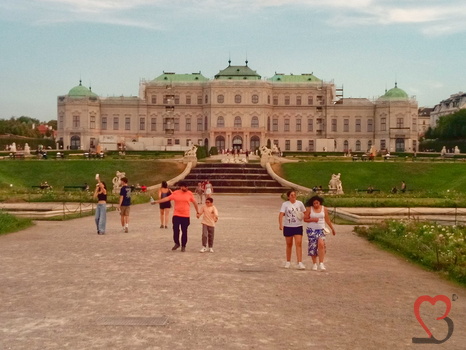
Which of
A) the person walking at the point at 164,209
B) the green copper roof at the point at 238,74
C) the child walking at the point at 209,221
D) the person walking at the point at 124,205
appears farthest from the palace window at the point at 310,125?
the child walking at the point at 209,221

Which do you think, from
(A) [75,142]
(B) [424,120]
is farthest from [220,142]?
(B) [424,120]

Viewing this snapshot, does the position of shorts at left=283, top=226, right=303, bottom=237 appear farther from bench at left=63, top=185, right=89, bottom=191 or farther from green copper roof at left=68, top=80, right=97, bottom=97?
green copper roof at left=68, top=80, right=97, bottom=97

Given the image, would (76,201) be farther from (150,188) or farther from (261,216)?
(150,188)

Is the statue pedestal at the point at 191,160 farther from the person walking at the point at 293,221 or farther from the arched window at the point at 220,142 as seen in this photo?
the arched window at the point at 220,142

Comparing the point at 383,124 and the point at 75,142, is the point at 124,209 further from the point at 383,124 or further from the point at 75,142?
the point at 383,124

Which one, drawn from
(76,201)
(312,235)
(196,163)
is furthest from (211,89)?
(312,235)

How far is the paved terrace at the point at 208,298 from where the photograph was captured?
26.8 ft

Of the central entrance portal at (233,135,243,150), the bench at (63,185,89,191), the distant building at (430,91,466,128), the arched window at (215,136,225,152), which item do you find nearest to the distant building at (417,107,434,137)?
the distant building at (430,91,466,128)

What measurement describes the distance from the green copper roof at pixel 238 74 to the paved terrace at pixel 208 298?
97552 millimetres

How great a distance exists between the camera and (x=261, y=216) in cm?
2694

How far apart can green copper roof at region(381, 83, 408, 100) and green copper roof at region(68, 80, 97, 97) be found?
5461 centimetres

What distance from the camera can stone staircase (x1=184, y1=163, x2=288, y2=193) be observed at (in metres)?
47.6

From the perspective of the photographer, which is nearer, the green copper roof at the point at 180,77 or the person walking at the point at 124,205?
the person walking at the point at 124,205

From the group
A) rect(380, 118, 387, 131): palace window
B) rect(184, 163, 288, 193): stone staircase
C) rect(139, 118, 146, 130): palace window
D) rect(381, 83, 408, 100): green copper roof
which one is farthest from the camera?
rect(139, 118, 146, 130): palace window
